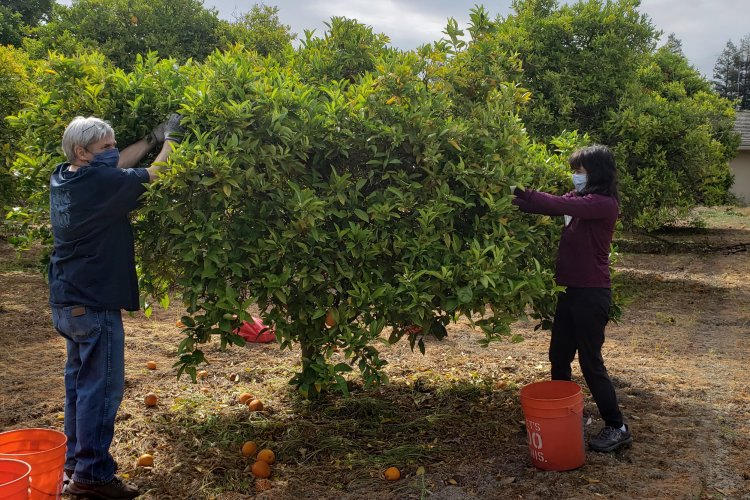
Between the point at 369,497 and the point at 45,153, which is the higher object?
the point at 45,153

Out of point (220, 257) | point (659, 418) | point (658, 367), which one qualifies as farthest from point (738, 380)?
point (220, 257)

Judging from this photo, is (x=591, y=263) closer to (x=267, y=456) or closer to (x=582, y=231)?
(x=582, y=231)

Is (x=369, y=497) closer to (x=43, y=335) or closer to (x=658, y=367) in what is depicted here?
(x=658, y=367)

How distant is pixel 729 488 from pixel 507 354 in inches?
123

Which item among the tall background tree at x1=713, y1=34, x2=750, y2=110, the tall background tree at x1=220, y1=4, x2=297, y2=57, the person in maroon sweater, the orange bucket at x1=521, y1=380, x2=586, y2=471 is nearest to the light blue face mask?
the person in maroon sweater

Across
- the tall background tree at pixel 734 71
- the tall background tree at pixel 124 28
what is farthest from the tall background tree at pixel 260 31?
the tall background tree at pixel 734 71

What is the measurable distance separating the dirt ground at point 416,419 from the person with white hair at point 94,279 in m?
0.44

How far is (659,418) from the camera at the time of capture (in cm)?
512

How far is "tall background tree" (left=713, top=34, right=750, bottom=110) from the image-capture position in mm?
66625

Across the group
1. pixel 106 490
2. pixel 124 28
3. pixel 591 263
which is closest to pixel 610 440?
pixel 591 263

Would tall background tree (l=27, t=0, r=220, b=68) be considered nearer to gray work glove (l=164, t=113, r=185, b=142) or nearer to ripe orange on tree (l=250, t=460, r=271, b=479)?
gray work glove (l=164, t=113, r=185, b=142)

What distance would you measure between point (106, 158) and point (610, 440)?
3.62 meters

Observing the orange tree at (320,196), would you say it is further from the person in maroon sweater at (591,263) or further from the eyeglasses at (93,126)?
the eyeglasses at (93,126)

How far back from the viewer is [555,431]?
13.2 feet
